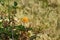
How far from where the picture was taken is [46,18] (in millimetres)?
3576

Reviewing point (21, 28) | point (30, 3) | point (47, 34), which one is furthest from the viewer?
point (30, 3)

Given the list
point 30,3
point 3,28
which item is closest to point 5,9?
point 30,3

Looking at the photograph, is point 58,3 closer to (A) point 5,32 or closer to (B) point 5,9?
(B) point 5,9

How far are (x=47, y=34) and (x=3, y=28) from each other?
633 millimetres

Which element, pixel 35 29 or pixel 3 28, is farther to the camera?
pixel 35 29

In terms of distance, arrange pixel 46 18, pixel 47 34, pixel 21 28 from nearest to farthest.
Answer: pixel 21 28, pixel 47 34, pixel 46 18

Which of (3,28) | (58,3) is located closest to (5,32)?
(3,28)

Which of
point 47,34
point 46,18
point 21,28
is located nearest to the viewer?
point 21,28

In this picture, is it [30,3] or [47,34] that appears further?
[30,3]

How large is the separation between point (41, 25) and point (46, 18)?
0.17 m

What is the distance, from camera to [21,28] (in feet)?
9.77

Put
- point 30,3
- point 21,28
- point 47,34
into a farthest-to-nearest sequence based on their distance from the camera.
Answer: point 30,3 < point 47,34 < point 21,28

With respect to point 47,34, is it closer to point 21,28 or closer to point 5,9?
point 21,28

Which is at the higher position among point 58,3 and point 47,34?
point 58,3
